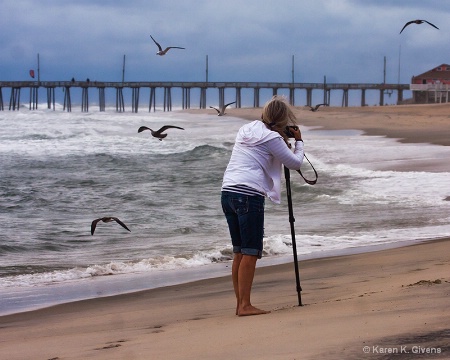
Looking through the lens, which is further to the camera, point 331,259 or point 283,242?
point 283,242

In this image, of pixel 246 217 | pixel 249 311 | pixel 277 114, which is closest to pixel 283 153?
pixel 277 114

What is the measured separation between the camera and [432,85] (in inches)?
3327

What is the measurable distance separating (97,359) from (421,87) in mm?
84374

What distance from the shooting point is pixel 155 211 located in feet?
48.6

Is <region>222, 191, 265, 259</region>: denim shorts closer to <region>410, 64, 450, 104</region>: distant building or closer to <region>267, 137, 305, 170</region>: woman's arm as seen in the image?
<region>267, 137, 305, 170</region>: woman's arm

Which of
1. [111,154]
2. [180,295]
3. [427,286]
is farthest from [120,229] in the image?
[111,154]

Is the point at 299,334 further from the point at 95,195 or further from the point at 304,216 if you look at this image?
the point at 95,195

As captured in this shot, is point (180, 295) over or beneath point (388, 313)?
beneath

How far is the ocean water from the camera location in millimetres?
9031

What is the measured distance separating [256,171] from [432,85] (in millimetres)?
81893

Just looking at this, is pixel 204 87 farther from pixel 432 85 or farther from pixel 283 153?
pixel 283 153

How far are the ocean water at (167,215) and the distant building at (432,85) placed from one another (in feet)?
185

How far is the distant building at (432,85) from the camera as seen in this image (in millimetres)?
82062

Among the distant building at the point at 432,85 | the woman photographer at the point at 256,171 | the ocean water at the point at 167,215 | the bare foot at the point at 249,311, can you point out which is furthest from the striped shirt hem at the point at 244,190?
the distant building at the point at 432,85
